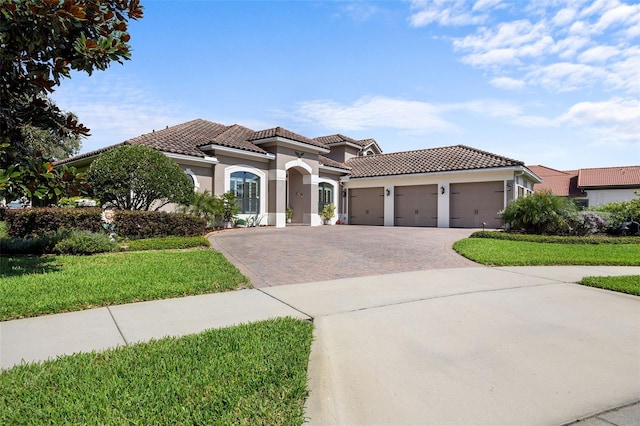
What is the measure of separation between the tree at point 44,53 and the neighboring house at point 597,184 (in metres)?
33.1

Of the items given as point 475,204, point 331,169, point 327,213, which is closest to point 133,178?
point 327,213

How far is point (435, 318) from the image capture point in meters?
5.06

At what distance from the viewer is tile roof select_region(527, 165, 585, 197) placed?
35.8 metres

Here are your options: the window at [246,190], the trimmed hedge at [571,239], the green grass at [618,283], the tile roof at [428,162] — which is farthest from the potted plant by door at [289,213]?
the green grass at [618,283]

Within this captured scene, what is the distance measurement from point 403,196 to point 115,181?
1660cm

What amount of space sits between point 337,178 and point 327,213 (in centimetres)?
319

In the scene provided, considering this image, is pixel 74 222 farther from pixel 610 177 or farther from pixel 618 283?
pixel 610 177

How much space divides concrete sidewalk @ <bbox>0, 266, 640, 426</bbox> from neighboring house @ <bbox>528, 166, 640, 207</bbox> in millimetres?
29721

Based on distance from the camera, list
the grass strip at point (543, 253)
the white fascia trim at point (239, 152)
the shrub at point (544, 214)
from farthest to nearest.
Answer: the white fascia trim at point (239, 152), the shrub at point (544, 214), the grass strip at point (543, 253)

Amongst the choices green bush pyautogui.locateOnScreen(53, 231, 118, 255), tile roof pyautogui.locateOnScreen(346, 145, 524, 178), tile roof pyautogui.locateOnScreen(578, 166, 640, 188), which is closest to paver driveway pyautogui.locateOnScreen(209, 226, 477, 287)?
green bush pyautogui.locateOnScreen(53, 231, 118, 255)

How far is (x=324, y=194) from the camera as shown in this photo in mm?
23891

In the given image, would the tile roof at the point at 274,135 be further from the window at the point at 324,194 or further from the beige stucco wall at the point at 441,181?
the beige stucco wall at the point at 441,181

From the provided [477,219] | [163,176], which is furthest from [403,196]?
[163,176]

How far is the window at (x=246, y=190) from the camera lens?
18375mm
